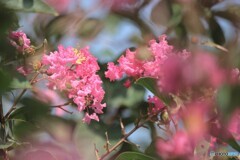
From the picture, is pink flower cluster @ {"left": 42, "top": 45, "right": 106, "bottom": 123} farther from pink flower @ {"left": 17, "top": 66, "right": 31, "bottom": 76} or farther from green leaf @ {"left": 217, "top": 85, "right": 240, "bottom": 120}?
green leaf @ {"left": 217, "top": 85, "right": 240, "bottom": 120}

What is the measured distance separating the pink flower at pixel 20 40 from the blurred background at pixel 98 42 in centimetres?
2

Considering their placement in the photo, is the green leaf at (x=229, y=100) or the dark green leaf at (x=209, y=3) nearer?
the green leaf at (x=229, y=100)

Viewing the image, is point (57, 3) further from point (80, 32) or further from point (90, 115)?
point (90, 115)

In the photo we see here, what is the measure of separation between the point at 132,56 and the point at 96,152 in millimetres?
272

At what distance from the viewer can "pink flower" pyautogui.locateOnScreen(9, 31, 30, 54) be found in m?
0.86

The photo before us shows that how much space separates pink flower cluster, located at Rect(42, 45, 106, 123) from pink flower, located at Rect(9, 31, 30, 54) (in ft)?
0.23

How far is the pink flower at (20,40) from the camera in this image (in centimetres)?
86

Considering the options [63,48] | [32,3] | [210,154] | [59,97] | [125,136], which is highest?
[32,3]

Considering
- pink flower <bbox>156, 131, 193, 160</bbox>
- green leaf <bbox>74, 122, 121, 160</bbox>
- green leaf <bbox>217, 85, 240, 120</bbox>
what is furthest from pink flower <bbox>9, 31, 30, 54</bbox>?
green leaf <bbox>217, 85, 240, 120</bbox>

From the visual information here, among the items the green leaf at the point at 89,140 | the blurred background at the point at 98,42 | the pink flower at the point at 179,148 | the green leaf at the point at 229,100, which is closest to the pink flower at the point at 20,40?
the blurred background at the point at 98,42

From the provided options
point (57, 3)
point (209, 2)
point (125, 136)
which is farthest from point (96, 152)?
point (209, 2)

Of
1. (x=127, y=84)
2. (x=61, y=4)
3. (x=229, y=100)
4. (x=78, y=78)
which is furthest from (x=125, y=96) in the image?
(x=229, y=100)

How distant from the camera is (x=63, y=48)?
94cm

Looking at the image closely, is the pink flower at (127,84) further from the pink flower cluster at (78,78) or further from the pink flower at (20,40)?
the pink flower at (20,40)
